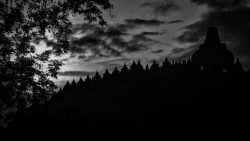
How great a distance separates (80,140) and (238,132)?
592 inches

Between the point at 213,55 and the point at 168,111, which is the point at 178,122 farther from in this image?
the point at 213,55

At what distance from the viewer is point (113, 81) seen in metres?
93.6

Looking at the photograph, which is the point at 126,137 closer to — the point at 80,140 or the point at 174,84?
the point at 80,140

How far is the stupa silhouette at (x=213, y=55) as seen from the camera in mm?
102812

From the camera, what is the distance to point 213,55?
108 m

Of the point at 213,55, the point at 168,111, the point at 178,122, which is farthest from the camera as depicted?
the point at 213,55

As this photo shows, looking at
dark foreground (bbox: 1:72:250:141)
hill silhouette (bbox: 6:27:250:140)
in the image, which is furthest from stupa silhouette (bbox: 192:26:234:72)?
dark foreground (bbox: 1:72:250:141)

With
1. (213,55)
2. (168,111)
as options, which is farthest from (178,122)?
(213,55)

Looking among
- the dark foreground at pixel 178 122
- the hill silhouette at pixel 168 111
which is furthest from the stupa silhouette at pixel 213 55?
the dark foreground at pixel 178 122

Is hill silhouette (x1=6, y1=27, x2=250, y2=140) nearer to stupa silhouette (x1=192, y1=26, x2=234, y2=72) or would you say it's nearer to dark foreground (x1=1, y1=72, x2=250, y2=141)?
dark foreground (x1=1, y1=72, x2=250, y2=141)

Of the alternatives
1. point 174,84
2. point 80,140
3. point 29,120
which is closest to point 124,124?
point 80,140

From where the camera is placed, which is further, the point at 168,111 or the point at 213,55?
the point at 213,55

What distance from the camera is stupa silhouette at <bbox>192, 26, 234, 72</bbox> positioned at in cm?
10281

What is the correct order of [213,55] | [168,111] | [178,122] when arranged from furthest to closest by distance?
1. [213,55]
2. [168,111]
3. [178,122]
